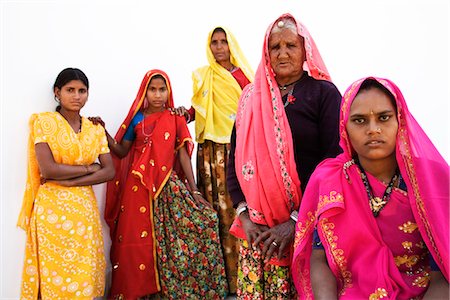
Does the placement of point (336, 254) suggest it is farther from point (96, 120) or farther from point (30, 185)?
point (96, 120)

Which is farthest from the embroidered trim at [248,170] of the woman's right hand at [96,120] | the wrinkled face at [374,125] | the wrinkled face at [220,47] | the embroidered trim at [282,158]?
the wrinkled face at [220,47]

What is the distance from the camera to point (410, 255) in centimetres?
154

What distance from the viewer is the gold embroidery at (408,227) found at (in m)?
1.52

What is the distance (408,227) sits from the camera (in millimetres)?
1529

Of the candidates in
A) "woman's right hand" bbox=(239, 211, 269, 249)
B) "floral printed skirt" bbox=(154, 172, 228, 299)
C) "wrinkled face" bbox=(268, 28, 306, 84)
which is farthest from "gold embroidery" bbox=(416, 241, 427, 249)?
"floral printed skirt" bbox=(154, 172, 228, 299)

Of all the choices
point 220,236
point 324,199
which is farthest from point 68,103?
point 324,199

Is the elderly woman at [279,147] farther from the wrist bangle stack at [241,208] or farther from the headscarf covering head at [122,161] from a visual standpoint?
the headscarf covering head at [122,161]

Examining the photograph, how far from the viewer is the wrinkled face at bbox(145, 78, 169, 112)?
3654 mm

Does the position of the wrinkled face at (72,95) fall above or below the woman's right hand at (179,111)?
above

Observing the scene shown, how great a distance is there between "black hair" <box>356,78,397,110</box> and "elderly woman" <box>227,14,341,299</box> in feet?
0.87

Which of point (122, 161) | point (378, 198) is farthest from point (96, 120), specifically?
point (378, 198)

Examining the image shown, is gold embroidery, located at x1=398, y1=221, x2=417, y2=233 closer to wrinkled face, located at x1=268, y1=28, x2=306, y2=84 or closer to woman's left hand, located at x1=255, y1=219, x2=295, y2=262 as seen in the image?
woman's left hand, located at x1=255, y1=219, x2=295, y2=262

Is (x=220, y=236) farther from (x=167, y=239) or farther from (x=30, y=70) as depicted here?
(x=30, y=70)

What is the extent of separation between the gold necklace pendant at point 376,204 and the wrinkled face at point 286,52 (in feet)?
2.39
